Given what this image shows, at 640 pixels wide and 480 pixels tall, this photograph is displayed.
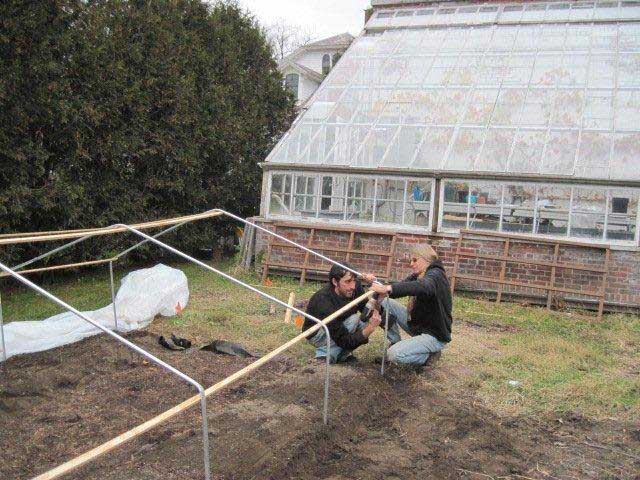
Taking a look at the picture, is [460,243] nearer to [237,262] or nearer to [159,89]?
[237,262]

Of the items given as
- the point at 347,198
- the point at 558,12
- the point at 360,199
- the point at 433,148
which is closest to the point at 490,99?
the point at 433,148

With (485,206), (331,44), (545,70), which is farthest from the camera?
(331,44)

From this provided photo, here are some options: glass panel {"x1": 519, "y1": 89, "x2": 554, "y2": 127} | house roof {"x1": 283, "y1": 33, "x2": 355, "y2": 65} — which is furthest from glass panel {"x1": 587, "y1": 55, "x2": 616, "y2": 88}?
house roof {"x1": 283, "y1": 33, "x2": 355, "y2": 65}

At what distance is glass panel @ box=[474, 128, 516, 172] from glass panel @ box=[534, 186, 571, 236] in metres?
0.89

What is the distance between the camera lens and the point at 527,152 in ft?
37.4

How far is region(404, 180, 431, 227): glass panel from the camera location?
11805 mm

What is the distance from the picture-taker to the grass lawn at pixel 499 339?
6.34 m

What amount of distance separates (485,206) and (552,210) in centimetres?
119

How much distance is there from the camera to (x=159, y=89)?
12406mm

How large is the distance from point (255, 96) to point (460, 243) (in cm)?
787

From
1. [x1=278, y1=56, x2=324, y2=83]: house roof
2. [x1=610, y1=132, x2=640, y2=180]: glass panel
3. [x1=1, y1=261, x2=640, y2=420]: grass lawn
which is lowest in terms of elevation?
[x1=1, y1=261, x2=640, y2=420]: grass lawn

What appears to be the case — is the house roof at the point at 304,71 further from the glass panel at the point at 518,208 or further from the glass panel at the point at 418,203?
the glass panel at the point at 518,208

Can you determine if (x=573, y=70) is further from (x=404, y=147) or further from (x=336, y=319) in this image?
(x=336, y=319)

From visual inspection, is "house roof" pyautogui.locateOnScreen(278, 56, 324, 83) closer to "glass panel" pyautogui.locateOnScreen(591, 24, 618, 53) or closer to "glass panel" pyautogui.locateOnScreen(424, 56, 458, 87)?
"glass panel" pyautogui.locateOnScreen(424, 56, 458, 87)
